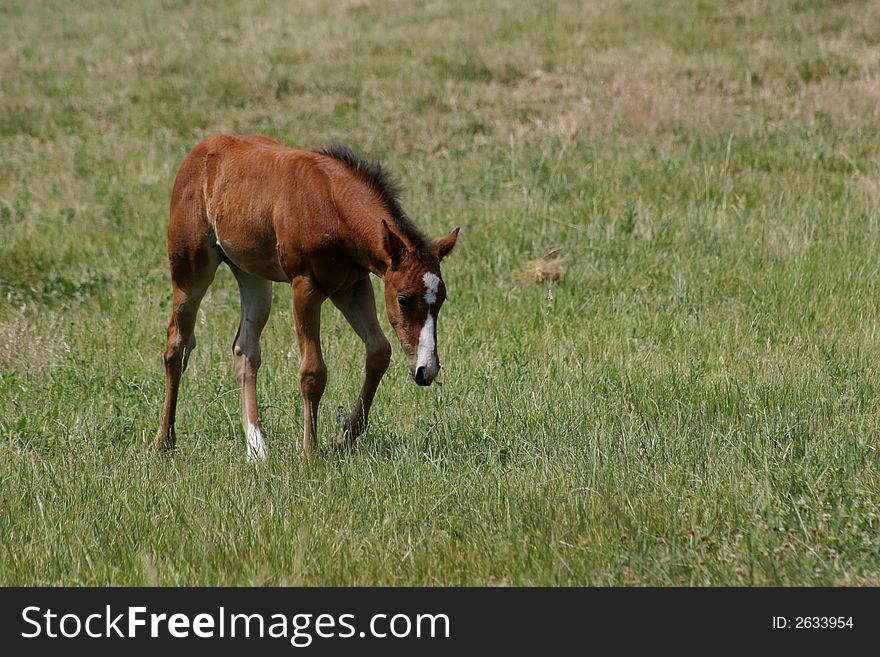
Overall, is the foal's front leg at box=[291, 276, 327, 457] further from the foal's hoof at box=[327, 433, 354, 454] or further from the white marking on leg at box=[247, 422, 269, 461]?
the white marking on leg at box=[247, 422, 269, 461]

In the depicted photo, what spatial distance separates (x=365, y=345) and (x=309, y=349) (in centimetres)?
33

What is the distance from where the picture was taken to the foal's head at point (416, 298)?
5398 mm

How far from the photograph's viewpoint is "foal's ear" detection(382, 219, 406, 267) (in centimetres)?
557

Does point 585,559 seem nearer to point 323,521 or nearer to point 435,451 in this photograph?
point 323,521

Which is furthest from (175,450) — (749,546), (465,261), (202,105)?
(202,105)

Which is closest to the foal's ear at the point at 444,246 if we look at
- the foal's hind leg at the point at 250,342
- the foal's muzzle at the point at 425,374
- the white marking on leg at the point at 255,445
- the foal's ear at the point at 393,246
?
the foal's ear at the point at 393,246

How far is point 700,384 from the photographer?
6902 mm

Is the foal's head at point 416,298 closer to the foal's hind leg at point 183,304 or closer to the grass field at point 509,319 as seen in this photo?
the grass field at point 509,319

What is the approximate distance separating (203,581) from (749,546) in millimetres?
2271

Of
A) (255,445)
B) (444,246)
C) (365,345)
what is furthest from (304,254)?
(255,445)

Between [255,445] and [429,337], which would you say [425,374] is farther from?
[255,445]

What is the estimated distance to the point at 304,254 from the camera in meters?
6.21

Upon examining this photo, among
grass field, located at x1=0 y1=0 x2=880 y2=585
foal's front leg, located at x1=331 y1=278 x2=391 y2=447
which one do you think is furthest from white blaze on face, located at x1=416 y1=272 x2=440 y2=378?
foal's front leg, located at x1=331 y1=278 x2=391 y2=447

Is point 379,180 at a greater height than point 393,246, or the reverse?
point 379,180
